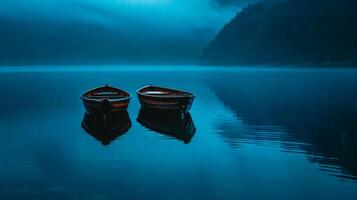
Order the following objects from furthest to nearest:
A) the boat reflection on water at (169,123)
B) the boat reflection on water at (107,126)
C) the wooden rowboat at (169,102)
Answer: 1. the wooden rowboat at (169,102)
2. the boat reflection on water at (169,123)
3. the boat reflection on water at (107,126)

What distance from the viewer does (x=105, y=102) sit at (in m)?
28.9

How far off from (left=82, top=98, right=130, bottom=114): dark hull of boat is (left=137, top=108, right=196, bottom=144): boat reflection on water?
8.56 feet

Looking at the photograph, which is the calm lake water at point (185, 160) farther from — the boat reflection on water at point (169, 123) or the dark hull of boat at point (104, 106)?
the dark hull of boat at point (104, 106)

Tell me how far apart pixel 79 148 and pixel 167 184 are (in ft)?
30.9

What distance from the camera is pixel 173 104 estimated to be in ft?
110

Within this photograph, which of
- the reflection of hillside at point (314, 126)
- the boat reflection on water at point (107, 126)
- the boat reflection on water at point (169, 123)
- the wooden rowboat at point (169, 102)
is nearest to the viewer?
the reflection of hillside at point (314, 126)

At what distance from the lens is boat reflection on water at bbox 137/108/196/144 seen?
29003 millimetres

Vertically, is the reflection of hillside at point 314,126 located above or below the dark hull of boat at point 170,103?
below

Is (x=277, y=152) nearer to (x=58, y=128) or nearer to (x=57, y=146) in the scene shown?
(x=57, y=146)

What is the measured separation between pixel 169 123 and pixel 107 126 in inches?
248

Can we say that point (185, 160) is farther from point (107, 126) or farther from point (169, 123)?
point (169, 123)

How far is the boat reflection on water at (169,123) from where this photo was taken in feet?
95.2

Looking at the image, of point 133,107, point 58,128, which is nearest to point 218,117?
point 133,107

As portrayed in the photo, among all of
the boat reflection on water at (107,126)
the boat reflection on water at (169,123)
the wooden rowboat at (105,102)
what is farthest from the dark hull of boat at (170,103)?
the boat reflection on water at (107,126)
